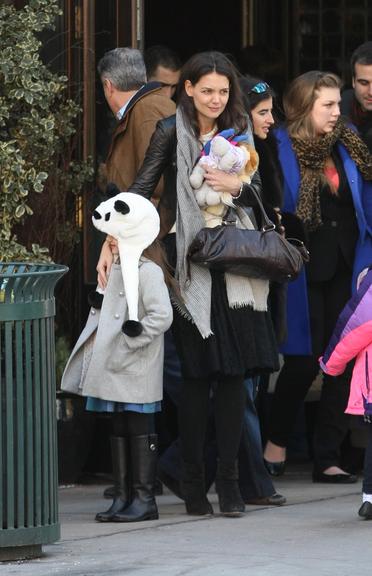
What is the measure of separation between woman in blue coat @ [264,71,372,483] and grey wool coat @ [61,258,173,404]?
1.44 metres

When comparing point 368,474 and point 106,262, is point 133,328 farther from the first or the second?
point 368,474

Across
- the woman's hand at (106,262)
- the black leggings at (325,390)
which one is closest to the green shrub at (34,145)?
the woman's hand at (106,262)

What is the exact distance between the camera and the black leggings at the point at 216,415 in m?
7.29

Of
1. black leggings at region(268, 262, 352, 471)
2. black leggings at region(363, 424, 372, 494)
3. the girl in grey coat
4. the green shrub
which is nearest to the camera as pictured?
the girl in grey coat

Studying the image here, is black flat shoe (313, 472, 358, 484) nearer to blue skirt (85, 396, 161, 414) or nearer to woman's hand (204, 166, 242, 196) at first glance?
blue skirt (85, 396, 161, 414)

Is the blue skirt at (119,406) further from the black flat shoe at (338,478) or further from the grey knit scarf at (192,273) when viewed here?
the black flat shoe at (338,478)

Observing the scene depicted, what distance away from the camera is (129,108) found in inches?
311

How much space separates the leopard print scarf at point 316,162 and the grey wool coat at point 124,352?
4.77 feet

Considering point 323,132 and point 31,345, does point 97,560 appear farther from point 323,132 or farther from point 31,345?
point 323,132

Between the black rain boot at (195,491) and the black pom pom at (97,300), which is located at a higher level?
the black pom pom at (97,300)

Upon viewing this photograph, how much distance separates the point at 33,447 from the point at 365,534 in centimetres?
153

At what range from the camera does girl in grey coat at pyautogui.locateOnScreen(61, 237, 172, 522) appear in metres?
7.14

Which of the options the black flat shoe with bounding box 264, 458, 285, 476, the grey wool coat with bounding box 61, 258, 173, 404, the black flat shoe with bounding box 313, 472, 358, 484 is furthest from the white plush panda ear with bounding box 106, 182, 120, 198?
the black flat shoe with bounding box 313, 472, 358, 484

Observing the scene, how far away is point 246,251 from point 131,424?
2.99 ft
